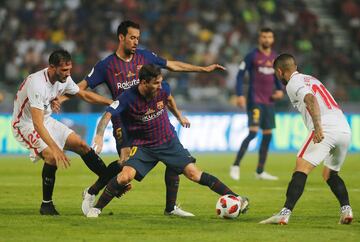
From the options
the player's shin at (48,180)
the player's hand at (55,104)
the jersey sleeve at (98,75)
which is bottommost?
the player's shin at (48,180)

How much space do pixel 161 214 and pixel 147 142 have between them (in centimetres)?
104

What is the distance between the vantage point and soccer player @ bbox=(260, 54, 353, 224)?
945 cm

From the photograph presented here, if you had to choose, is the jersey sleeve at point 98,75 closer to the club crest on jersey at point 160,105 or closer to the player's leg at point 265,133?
the club crest on jersey at point 160,105

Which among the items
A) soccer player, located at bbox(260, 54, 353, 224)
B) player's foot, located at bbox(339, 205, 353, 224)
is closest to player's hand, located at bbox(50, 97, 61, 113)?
soccer player, located at bbox(260, 54, 353, 224)

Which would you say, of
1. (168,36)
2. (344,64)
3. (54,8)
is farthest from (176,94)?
(344,64)

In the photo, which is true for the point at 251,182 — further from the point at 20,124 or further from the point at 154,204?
the point at 20,124

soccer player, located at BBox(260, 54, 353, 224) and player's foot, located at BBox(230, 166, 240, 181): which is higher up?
soccer player, located at BBox(260, 54, 353, 224)

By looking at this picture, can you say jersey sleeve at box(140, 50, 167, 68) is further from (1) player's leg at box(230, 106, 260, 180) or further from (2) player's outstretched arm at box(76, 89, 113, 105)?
(1) player's leg at box(230, 106, 260, 180)

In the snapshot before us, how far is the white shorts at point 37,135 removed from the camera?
34.4 feet

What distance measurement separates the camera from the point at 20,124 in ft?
34.8

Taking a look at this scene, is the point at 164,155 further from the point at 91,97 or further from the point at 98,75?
the point at 98,75

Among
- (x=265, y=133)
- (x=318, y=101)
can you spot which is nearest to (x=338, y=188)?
(x=318, y=101)

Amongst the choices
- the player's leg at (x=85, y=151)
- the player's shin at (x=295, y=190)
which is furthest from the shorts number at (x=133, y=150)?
the player's shin at (x=295, y=190)

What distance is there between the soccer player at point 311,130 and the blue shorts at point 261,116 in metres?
6.32
